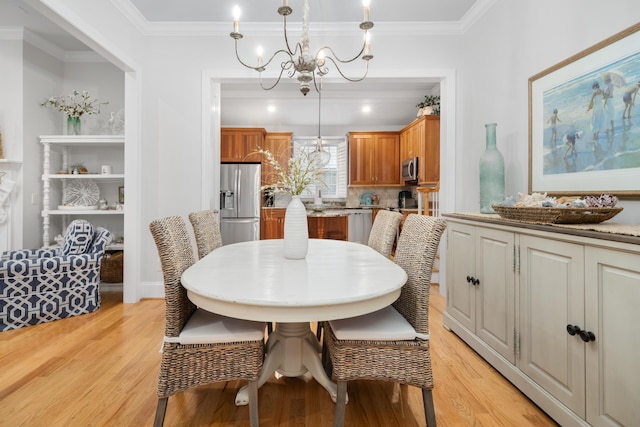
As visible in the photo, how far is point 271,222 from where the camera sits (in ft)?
20.3

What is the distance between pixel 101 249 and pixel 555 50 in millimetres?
3887

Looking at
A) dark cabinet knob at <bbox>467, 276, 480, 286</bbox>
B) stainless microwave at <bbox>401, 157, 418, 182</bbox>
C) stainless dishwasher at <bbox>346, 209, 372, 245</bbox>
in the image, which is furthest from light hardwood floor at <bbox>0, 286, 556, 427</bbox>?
stainless dishwasher at <bbox>346, 209, 372, 245</bbox>

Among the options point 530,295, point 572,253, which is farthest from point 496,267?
point 572,253

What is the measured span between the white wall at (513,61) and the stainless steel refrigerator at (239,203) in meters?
3.73

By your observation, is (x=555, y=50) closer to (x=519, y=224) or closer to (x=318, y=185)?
(x=519, y=224)

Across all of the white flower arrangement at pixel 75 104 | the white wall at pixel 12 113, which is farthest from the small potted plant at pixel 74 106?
the white wall at pixel 12 113

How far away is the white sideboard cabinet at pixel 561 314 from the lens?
1.18 m

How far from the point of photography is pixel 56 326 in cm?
264

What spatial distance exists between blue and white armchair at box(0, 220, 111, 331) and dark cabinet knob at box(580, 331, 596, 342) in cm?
345

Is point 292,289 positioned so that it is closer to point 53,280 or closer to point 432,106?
point 53,280

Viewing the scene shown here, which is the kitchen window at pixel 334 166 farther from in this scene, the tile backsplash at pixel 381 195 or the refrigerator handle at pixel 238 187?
the refrigerator handle at pixel 238 187

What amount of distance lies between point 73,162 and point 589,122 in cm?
481

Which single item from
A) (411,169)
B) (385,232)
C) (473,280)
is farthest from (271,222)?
(473,280)

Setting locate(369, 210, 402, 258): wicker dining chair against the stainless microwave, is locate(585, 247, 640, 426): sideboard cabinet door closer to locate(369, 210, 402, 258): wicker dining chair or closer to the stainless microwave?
locate(369, 210, 402, 258): wicker dining chair
